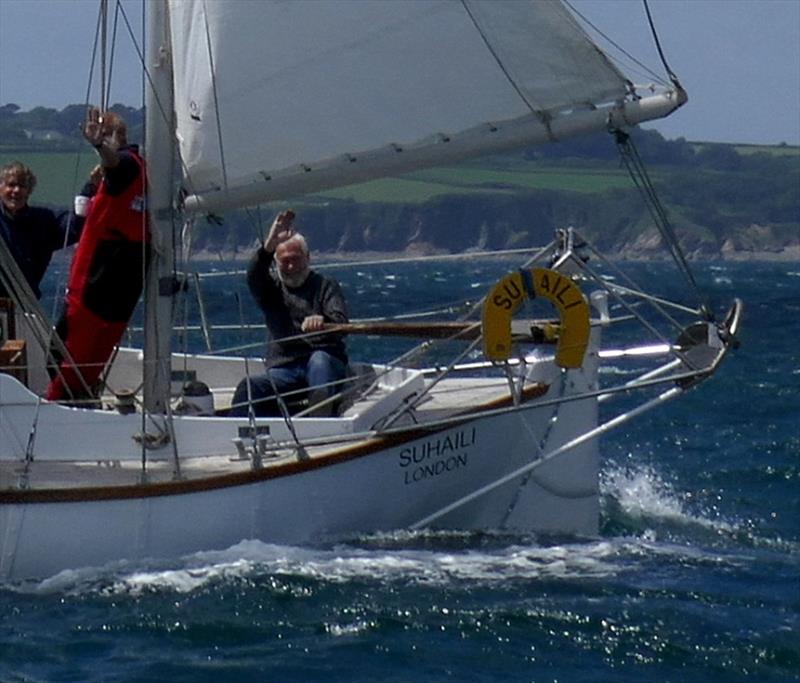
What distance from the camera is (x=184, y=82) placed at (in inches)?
541

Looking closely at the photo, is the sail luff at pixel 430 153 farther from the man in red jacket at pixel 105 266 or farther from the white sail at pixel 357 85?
the man in red jacket at pixel 105 266

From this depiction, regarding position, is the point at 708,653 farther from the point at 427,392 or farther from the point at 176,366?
the point at 176,366

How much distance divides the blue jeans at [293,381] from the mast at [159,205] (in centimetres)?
57

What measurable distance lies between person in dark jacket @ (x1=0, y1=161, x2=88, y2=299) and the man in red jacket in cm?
65

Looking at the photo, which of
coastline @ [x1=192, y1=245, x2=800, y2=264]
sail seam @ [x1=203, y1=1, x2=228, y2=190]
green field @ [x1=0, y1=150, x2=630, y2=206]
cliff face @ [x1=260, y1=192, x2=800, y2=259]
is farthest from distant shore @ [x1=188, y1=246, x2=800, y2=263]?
sail seam @ [x1=203, y1=1, x2=228, y2=190]

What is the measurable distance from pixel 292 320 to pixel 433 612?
270 centimetres

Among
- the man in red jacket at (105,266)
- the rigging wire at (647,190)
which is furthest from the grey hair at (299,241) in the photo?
the rigging wire at (647,190)

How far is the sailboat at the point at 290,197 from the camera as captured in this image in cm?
1334

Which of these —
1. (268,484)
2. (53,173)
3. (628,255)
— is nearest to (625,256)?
(628,255)

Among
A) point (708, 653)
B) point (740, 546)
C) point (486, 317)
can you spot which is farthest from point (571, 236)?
point (708, 653)

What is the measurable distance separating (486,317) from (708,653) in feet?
8.49

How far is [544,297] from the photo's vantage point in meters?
13.8

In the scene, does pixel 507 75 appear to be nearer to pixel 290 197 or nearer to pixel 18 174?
pixel 290 197

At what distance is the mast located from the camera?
547 inches
